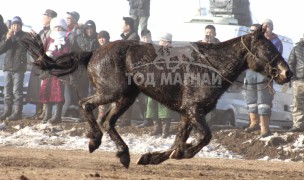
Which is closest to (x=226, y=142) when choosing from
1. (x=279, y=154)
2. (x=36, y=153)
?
(x=279, y=154)

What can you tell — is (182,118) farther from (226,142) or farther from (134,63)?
(226,142)

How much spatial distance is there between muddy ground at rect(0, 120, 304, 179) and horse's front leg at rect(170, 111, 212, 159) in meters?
0.28

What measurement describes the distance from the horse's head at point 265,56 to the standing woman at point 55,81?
7.02m

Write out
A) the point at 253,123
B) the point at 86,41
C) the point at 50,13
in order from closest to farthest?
the point at 253,123
the point at 86,41
the point at 50,13

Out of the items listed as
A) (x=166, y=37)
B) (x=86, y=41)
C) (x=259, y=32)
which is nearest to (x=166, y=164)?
(x=259, y=32)

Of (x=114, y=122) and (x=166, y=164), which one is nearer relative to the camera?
(x=114, y=122)

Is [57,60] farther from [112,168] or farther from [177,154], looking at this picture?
[177,154]

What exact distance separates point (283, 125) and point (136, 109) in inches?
115

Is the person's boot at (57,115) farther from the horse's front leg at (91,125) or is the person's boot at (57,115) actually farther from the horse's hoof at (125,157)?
the horse's hoof at (125,157)

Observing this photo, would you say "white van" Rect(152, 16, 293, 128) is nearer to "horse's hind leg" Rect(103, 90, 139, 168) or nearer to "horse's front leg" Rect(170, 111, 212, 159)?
"horse's hind leg" Rect(103, 90, 139, 168)

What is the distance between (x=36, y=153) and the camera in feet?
52.0

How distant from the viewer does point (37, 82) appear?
66.4 feet

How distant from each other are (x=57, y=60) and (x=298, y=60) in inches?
218

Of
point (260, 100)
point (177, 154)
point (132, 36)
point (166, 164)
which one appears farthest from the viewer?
point (132, 36)
